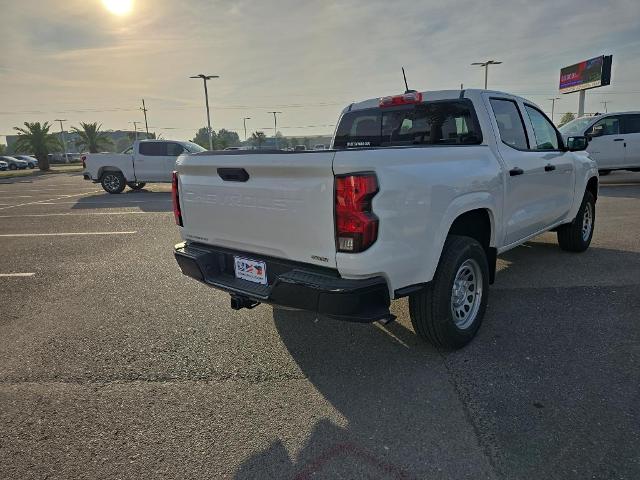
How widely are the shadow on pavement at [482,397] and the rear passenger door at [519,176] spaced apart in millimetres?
809

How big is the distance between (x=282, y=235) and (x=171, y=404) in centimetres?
127

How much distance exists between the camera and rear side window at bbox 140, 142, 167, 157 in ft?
49.7

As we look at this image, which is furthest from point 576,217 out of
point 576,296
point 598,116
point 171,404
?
point 598,116

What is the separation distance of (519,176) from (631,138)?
11.5m

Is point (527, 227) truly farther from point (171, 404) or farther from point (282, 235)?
point (171, 404)

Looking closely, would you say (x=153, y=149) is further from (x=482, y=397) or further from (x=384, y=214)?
(x=482, y=397)

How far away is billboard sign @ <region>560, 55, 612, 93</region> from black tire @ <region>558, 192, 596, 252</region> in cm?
2854

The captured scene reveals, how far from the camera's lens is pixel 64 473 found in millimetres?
2168

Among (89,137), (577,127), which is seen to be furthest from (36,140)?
(577,127)

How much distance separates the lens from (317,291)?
249 cm

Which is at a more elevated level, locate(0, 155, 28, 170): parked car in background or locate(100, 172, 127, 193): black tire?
locate(0, 155, 28, 170): parked car in background

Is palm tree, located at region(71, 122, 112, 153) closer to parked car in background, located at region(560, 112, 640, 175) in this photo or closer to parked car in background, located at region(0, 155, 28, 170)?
parked car in background, located at region(0, 155, 28, 170)

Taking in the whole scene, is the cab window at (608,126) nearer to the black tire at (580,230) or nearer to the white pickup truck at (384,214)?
the black tire at (580,230)

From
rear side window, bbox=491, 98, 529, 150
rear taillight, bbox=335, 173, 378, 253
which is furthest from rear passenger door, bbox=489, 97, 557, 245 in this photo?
rear taillight, bbox=335, 173, 378, 253
